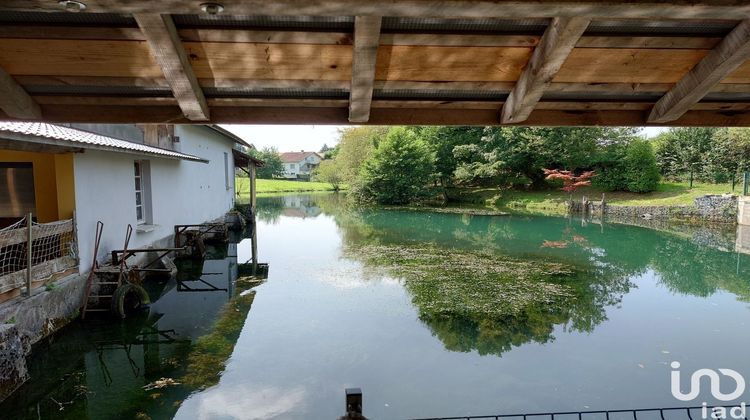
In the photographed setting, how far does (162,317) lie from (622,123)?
20.1 ft

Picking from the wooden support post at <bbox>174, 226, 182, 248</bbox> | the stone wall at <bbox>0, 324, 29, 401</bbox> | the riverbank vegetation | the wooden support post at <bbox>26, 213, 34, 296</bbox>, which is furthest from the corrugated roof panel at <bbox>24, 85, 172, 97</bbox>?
the riverbank vegetation

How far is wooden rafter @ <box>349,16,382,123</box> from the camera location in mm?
1511

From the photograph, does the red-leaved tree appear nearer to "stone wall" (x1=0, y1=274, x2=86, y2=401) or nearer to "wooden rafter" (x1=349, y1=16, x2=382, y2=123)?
"stone wall" (x1=0, y1=274, x2=86, y2=401)

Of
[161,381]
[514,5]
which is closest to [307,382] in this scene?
[161,381]

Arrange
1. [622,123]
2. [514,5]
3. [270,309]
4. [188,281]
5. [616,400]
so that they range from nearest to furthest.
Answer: [514,5] → [622,123] → [616,400] → [270,309] → [188,281]

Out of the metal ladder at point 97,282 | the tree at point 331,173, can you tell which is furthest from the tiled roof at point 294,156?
the metal ladder at point 97,282

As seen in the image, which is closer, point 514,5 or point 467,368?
point 514,5

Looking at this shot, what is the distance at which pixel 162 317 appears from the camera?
241 inches

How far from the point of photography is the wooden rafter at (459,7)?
3.94 ft

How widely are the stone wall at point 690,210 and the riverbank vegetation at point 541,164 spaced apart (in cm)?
154

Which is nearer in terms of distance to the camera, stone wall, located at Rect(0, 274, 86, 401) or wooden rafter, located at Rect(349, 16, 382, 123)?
wooden rafter, located at Rect(349, 16, 382, 123)

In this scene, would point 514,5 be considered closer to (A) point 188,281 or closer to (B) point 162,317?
(B) point 162,317

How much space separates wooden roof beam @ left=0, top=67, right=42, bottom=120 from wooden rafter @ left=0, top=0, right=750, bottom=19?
83 cm

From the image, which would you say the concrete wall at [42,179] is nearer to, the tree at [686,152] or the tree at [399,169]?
the tree at [399,169]
